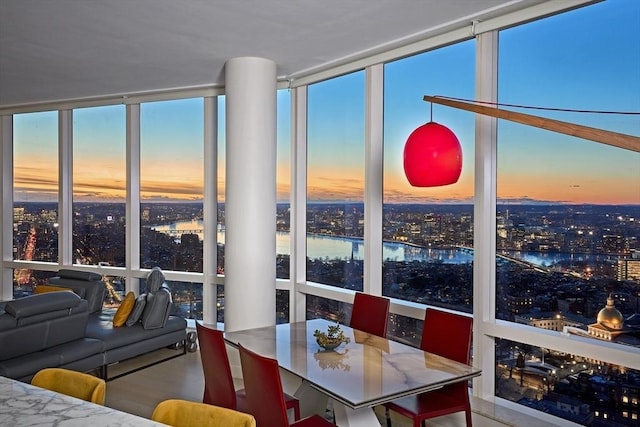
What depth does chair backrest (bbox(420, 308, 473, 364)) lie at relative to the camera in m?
2.97

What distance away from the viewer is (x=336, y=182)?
5.03 meters

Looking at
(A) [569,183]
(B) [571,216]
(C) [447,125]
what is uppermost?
(C) [447,125]

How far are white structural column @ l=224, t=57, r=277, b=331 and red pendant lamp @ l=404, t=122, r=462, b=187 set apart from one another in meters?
2.21

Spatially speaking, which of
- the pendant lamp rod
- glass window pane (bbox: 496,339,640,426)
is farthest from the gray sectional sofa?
the pendant lamp rod

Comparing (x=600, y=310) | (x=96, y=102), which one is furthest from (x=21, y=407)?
(x=96, y=102)

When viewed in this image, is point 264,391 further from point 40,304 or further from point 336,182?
point 336,182

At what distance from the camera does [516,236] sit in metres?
3.51

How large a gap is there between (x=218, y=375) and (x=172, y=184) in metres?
3.82

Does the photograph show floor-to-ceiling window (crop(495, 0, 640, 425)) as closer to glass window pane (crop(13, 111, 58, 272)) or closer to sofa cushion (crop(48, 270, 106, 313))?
sofa cushion (crop(48, 270, 106, 313))

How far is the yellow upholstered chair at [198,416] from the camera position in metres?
1.61

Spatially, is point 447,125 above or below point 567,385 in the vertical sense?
above

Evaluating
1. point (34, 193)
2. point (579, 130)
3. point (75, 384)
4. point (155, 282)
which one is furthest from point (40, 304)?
point (34, 193)

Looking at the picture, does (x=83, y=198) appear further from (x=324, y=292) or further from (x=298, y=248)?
(x=324, y=292)

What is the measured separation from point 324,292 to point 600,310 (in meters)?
2.52
